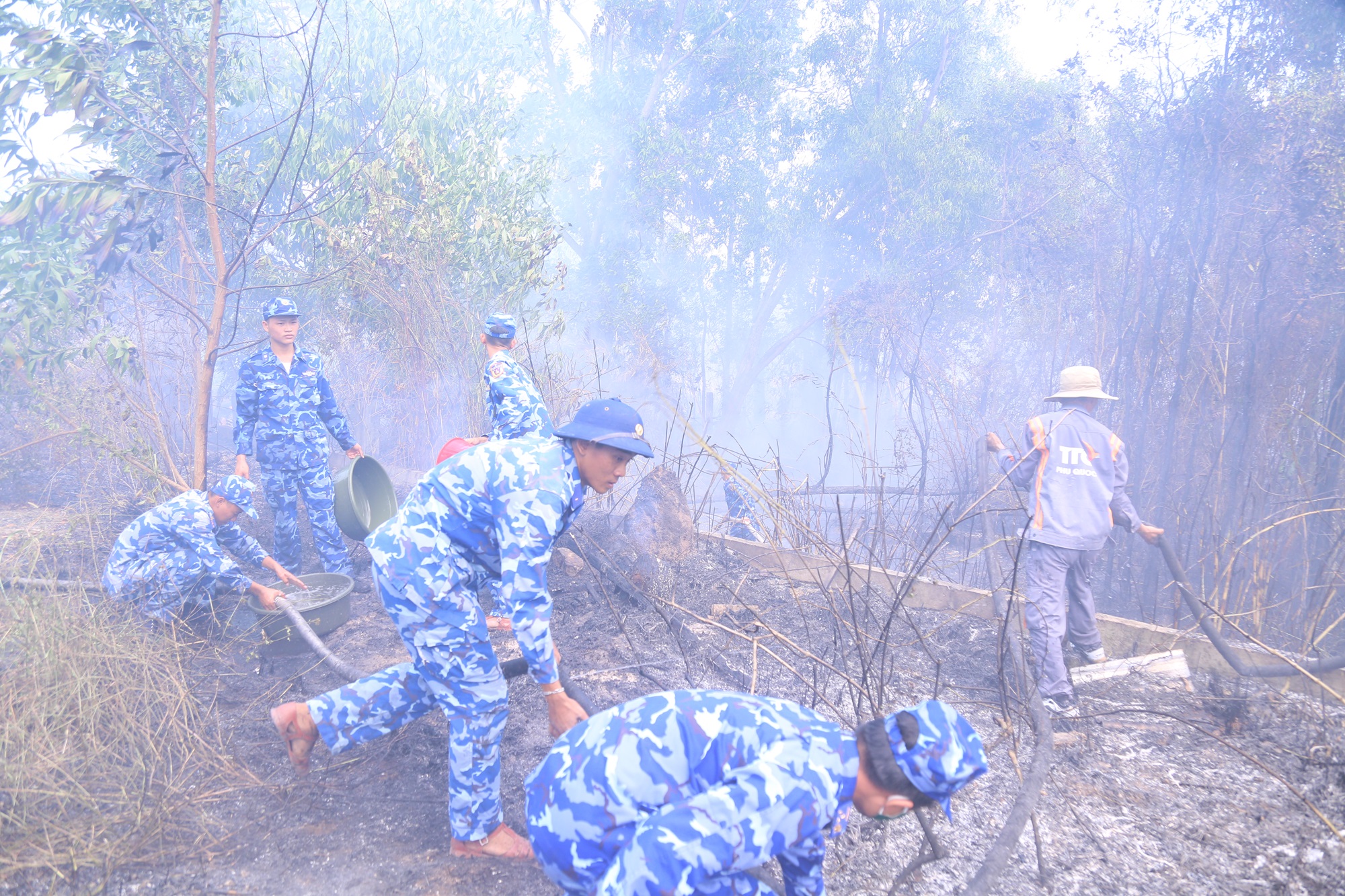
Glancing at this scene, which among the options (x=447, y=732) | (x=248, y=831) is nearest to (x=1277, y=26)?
(x=447, y=732)

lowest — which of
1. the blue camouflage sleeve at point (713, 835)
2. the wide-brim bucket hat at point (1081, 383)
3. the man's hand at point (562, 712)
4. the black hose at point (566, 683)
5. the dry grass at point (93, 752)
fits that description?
the dry grass at point (93, 752)

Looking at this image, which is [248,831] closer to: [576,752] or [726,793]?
[576,752]

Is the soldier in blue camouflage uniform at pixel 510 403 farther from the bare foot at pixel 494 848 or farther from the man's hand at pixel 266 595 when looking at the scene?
the bare foot at pixel 494 848

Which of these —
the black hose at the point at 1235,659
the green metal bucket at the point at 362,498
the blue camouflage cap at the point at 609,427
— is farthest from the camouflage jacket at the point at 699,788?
the green metal bucket at the point at 362,498

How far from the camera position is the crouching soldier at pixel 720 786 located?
5.28 feet

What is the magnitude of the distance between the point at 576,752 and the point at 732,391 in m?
14.9

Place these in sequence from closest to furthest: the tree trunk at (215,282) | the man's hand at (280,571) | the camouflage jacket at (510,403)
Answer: the man's hand at (280,571) < the tree trunk at (215,282) < the camouflage jacket at (510,403)

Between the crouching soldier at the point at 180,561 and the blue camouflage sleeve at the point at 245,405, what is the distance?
1391 millimetres

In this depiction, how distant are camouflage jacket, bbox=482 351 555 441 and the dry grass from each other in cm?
238

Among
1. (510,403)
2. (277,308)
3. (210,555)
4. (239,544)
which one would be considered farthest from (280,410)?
(510,403)

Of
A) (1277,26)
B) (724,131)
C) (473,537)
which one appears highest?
(724,131)

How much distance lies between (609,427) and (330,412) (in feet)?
14.2

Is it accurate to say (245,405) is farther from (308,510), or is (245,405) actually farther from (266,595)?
(266,595)

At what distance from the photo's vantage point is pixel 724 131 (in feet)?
49.1
